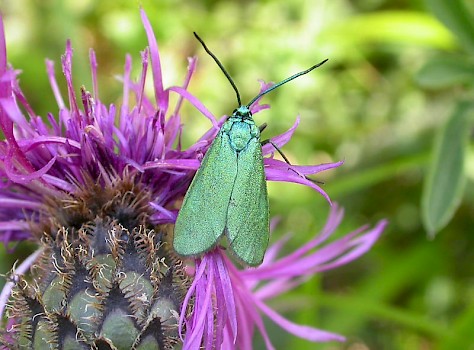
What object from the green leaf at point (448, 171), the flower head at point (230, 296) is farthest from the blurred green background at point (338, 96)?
the flower head at point (230, 296)

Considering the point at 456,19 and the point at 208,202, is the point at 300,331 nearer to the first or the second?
the point at 208,202

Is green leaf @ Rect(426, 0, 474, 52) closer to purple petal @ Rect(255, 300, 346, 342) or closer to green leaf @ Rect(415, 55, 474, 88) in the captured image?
green leaf @ Rect(415, 55, 474, 88)

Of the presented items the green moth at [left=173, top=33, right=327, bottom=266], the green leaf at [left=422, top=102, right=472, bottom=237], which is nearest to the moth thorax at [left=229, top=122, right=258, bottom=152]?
the green moth at [left=173, top=33, right=327, bottom=266]

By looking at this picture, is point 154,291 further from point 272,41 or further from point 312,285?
point 272,41

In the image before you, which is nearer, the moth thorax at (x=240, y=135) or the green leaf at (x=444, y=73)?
the moth thorax at (x=240, y=135)

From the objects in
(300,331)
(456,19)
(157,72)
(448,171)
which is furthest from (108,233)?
(456,19)

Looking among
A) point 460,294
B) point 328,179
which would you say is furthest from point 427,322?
point 328,179

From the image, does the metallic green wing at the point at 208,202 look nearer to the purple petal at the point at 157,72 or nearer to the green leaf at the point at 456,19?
the purple petal at the point at 157,72

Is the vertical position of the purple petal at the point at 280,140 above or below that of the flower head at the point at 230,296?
above
